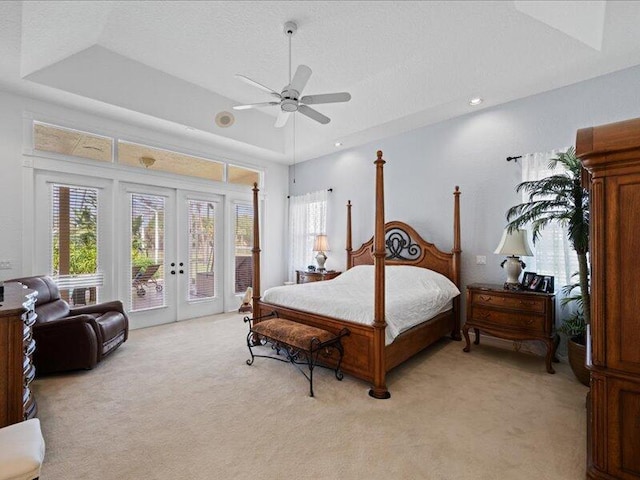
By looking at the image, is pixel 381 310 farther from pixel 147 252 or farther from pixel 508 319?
pixel 147 252

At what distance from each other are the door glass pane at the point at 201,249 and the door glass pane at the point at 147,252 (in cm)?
49

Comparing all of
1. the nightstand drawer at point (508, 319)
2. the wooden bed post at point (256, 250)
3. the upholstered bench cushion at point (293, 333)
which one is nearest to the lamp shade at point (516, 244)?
the nightstand drawer at point (508, 319)

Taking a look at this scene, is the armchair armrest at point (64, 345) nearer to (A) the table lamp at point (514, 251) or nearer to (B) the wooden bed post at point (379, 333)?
(B) the wooden bed post at point (379, 333)

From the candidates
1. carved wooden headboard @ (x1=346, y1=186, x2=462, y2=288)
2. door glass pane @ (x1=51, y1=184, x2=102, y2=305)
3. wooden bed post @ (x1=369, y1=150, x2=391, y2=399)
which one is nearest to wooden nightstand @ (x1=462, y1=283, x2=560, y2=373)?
carved wooden headboard @ (x1=346, y1=186, x2=462, y2=288)

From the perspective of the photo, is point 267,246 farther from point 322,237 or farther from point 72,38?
point 72,38

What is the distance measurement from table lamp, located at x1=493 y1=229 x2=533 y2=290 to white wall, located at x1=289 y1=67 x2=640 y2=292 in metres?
0.46

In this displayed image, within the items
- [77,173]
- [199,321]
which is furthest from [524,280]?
[77,173]

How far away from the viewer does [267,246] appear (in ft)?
21.6

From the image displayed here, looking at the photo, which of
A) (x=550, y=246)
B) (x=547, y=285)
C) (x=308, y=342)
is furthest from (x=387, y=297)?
(x=550, y=246)

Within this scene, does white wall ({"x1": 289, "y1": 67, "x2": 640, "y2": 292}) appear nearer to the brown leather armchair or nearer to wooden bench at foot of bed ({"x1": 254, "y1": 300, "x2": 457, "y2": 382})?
wooden bench at foot of bed ({"x1": 254, "y1": 300, "x2": 457, "y2": 382})

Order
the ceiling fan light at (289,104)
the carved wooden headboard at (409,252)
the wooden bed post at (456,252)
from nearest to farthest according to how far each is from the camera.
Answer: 1. the ceiling fan light at (289,104)
2. the wooden bed post at (456,252)
3. the carved wooden headboard at (409,252)

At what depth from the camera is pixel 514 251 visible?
136 inches

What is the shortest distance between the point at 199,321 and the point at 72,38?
13.5ft

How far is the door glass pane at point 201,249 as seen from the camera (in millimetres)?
5469
